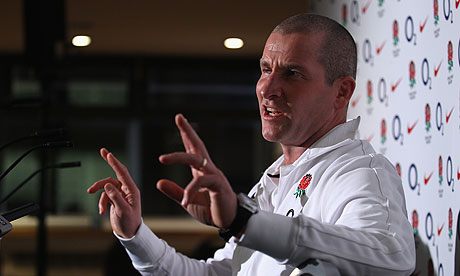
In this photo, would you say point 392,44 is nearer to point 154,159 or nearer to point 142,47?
point 142,47

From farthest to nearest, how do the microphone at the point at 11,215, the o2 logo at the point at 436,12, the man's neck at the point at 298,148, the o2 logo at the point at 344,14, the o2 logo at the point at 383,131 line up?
the o2 logo at the point at 344,14 → the o2 logo at the point at 383,131 → the o2 logo at the point at 436,12 → the man's neck at the point at 298,148 → the microphone at the point at 11,215

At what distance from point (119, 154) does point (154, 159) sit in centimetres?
41

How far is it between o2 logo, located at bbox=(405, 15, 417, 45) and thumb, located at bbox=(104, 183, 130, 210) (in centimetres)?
111

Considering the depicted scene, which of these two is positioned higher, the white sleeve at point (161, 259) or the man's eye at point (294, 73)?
the man's eye at point (294, 73)

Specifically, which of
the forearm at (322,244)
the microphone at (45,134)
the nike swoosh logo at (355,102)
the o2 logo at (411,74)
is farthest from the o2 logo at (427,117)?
the microphone at (45,134)

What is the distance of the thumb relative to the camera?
1343 mm

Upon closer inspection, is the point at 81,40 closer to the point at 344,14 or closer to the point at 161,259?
the point at 344,14

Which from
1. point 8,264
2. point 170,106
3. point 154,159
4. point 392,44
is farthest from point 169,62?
point 392,44

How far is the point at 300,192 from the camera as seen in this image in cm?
136

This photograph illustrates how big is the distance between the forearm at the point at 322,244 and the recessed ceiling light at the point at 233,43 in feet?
17.7

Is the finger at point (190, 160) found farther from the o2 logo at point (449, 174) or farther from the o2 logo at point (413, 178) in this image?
the o2 logo at point (413, 178)

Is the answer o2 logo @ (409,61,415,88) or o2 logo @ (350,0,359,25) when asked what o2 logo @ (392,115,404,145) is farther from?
o2 logo @ (350,0,359,25)

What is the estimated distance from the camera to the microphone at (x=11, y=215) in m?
1.28

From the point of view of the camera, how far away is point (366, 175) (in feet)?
3.96
